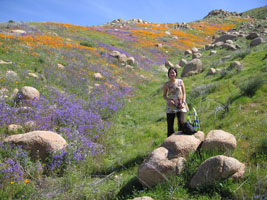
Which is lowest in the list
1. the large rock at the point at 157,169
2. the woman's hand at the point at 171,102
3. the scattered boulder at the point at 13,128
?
the large rock at the point at 157,169

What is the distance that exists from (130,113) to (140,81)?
21.1ft

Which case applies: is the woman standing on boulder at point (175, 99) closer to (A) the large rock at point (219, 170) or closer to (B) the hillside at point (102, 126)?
(B) the hillside at point (102, 126)

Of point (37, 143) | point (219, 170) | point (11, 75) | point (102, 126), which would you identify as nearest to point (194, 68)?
point (102, 126)

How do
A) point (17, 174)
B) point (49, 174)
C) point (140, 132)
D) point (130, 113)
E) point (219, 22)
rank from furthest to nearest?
point (219, 22), point (130, 113), point (140, 132), point (49, 174), point (17, 174)

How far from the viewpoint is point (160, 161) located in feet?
12.4

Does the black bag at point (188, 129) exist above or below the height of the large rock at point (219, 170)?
above

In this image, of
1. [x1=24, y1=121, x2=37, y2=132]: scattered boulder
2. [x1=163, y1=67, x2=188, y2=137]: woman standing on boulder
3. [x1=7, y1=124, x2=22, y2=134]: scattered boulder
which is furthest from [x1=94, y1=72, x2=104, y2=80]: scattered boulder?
[x1=163, y1=67, x2=188, y2=137]: woman standing on boulder

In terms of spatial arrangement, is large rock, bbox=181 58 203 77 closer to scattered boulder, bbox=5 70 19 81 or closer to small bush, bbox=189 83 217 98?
small bush, bbox=189 83 217 98

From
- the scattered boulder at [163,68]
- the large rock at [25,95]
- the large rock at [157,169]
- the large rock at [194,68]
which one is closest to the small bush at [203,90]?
the large rock at [194,68]

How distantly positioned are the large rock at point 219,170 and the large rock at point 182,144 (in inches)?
23.0

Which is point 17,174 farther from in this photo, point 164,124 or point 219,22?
point 219,22

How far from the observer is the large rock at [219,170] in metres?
3.18

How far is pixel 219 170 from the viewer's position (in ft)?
10.5

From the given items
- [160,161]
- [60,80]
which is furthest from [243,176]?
[60,80]
